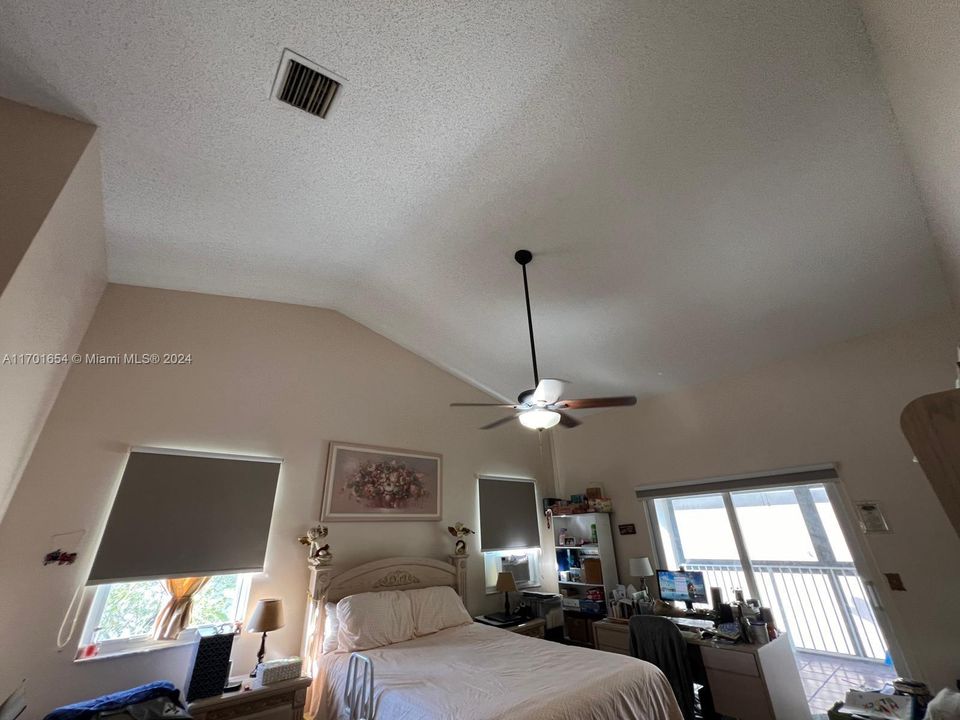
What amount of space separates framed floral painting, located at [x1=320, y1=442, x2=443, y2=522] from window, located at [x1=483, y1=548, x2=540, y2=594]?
0.94m

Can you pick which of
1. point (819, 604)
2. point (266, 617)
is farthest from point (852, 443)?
point (266, 617)

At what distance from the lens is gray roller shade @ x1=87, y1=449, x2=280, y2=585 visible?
108 inches

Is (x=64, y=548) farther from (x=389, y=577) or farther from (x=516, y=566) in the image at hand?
(x=516, y=566)

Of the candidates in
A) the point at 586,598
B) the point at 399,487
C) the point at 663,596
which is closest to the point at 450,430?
the point at 399,487

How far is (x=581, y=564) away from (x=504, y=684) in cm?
273

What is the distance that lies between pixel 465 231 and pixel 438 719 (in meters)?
2.90

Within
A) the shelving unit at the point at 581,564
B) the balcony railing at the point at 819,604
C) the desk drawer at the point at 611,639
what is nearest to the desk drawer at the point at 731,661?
the desk drawer at the point at 611,639

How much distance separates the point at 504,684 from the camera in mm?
2184

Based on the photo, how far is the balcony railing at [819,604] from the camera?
3379mm

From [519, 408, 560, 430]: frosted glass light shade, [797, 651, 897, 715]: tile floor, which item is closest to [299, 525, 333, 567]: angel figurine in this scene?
[519, 408, 560, 430]: frosted glass light shade

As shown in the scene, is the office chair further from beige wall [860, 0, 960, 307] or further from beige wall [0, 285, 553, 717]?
beige wall [860, 0, 960, 307]

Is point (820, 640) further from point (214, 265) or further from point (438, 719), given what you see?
point (214, 265)

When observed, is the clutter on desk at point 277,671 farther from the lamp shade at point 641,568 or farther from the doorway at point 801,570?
the doorway at point 801,570

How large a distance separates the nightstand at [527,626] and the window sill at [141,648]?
2508mm
